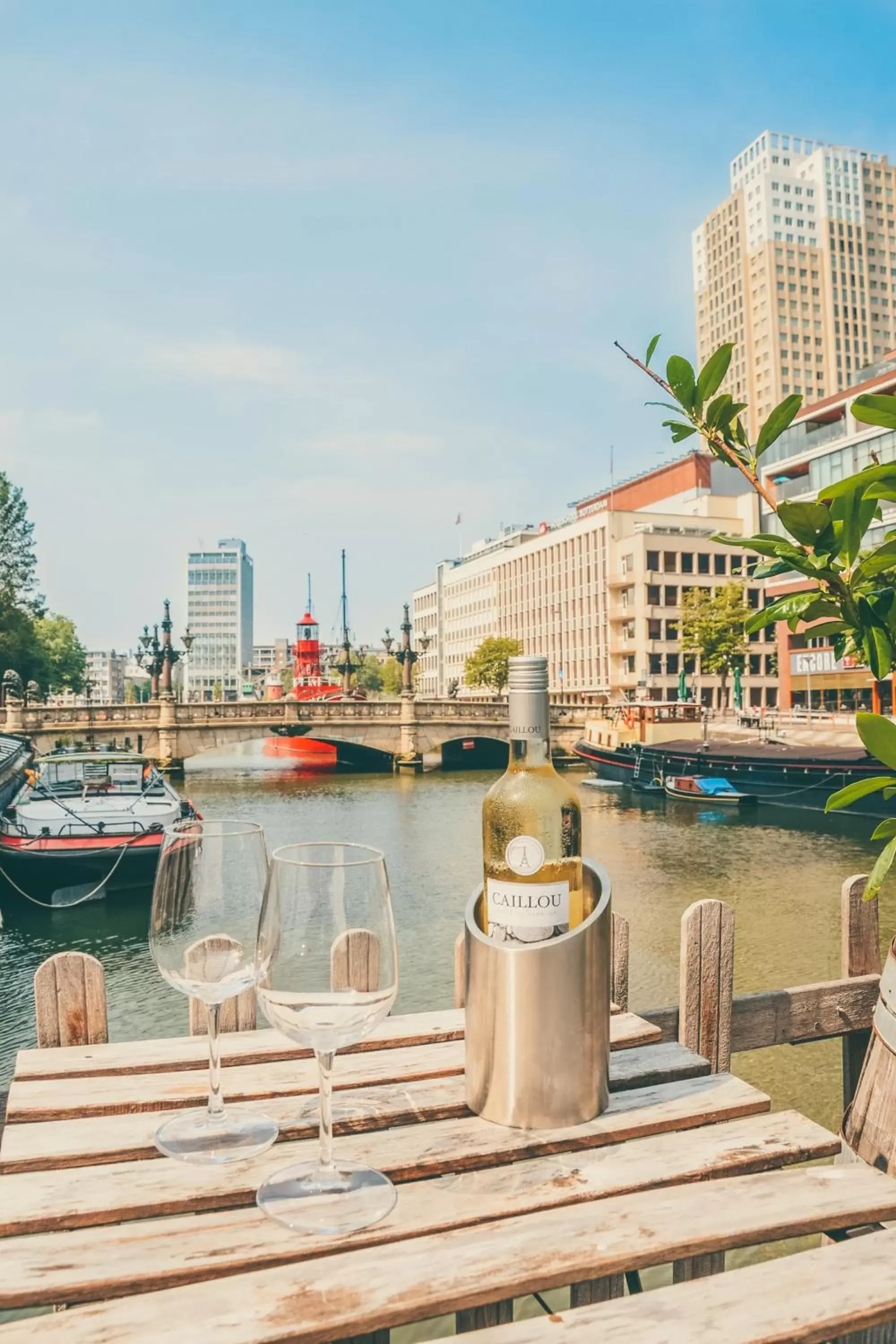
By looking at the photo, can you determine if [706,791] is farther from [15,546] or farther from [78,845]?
[15,546]

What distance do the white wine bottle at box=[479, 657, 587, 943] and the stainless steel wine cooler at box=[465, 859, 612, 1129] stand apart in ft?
0.13

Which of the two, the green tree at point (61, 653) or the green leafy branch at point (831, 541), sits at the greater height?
the green tree at point (61, 653)

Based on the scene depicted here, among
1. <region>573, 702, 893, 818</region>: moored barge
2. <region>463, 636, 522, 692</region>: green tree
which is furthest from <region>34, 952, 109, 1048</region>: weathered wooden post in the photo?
<region>463, 636, 522, 692</region>: green tree

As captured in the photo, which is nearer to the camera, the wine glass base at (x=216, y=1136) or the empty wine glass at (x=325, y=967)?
the empty wine glass at (x=325, y=967)

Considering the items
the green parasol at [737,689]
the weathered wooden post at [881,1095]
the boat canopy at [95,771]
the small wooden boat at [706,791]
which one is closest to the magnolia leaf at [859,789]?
the weathered wooden post at [881,1095]

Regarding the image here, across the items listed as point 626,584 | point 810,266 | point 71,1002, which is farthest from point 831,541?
point 810,266

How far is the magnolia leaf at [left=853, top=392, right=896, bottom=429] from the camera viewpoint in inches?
60.1

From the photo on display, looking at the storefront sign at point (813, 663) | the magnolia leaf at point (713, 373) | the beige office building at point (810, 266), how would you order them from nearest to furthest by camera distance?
the magnolia leaf at point (713, 373)
the storefront sign at point (813, 663)
the beige office building at point (810, 266)

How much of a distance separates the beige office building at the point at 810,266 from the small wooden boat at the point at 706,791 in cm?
10254

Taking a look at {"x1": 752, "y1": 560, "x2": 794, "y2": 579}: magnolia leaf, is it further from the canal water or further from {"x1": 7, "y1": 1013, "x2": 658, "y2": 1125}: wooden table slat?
the canal water

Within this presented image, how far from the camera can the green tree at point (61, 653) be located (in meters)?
75.3

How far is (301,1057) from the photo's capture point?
202cm

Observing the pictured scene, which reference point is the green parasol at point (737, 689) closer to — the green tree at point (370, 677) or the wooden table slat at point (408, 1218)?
the wooden table slat at point (408, 1218)

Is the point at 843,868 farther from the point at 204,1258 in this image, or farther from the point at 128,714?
the point at 128,714
